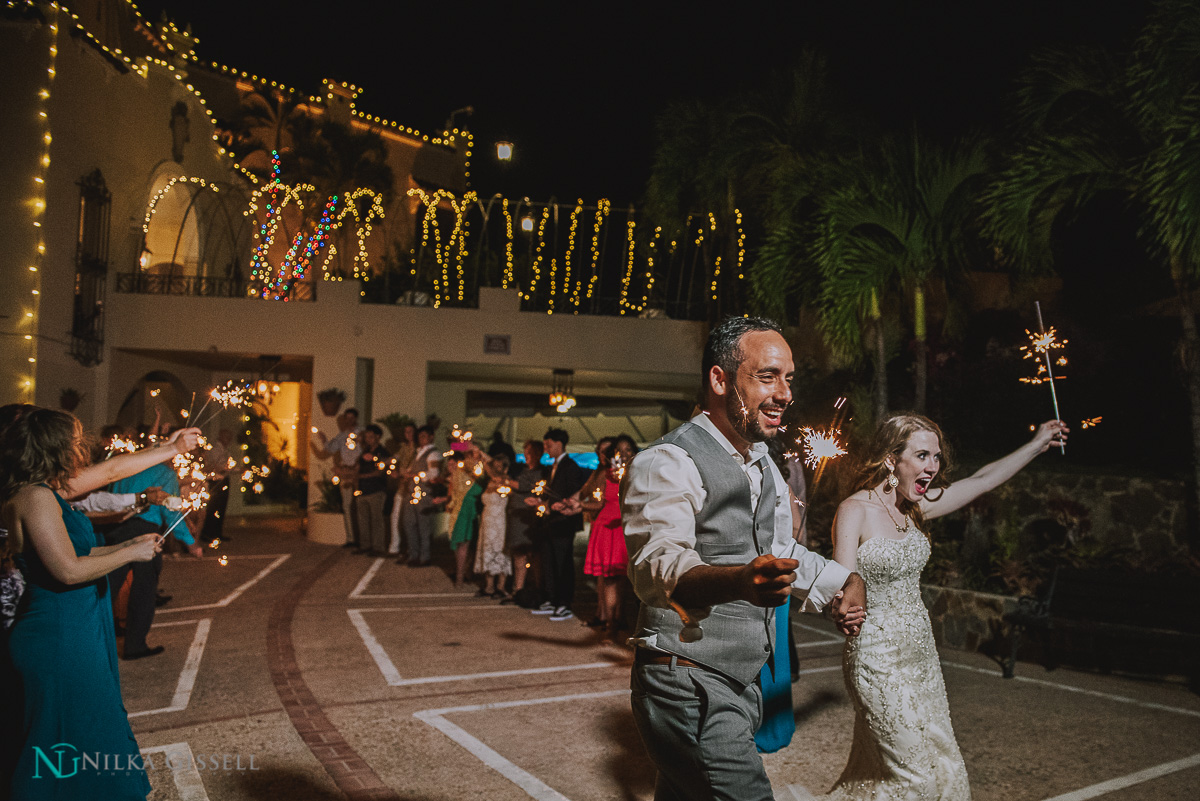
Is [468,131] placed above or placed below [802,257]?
above

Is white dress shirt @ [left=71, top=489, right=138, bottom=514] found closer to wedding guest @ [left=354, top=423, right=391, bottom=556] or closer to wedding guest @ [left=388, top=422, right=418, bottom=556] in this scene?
wedding guest @ [left=388, top=422, right=418, bottom=556]

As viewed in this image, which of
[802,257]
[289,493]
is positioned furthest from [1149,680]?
[289,493]

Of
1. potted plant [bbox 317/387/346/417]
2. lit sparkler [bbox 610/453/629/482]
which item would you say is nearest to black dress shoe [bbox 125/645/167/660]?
lit sparkler [bbox 610/453/629/482]

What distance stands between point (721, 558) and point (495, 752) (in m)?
3.28

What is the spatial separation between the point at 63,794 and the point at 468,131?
2752cm

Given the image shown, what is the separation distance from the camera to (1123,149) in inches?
330

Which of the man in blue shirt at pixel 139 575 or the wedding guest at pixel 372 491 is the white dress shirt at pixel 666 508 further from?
the wedding guest at pixel 372 491

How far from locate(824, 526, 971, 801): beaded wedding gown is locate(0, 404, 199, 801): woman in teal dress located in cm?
303

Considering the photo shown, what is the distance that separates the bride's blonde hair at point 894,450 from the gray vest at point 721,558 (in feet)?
5.45

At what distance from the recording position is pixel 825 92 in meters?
13.0

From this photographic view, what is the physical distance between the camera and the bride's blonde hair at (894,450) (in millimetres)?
3893

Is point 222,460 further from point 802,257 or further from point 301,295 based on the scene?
point 802,257

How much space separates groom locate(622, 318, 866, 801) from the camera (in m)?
2.29

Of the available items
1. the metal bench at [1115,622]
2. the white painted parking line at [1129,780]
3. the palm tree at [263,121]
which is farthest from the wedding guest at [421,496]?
the palm tree at [263,121]
